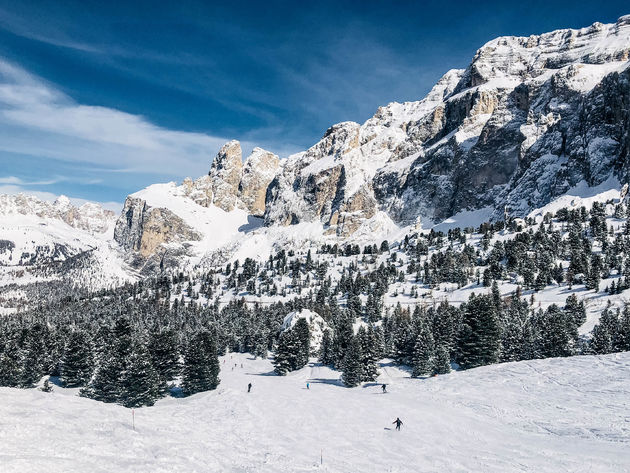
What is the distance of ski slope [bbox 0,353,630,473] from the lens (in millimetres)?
27422

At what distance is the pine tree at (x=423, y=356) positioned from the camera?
244 feet

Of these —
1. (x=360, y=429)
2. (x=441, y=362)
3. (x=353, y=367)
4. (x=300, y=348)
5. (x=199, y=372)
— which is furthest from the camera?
(x=300, y=348)

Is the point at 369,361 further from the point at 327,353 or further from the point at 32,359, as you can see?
the point at 32,359

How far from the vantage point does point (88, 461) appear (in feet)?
80.2

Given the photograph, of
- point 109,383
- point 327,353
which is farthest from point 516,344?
point 109,383

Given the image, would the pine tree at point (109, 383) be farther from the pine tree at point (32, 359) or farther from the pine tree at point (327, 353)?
the pine tree at point (327, 353)

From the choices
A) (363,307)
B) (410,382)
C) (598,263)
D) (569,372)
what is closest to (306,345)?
A: (410,382)

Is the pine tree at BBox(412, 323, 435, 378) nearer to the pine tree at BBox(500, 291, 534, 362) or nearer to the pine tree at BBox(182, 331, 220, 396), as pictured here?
the pine tree at BBox(500, 291, 534, 362)

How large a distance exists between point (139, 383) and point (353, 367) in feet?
111

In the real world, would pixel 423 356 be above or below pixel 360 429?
above

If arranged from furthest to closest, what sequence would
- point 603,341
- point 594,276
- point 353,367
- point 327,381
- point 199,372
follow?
point 594,276
point 327,381
point 603,341
point 353,367
point 199,372

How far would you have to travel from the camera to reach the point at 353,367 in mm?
70438

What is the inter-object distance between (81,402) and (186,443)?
14591 millimetres

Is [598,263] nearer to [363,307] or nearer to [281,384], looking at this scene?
[363,307]
